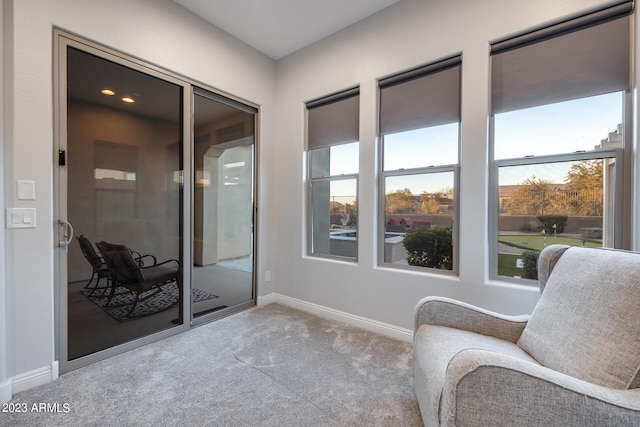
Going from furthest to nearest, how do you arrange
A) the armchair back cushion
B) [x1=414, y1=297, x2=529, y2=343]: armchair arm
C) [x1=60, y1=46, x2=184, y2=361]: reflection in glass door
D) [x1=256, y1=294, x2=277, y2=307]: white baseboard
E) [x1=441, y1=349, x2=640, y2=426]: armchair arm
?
[x1=256, y1=294, x2=277, y2=307]: white baseboard < [x1=60, y1=46, x2=184, y2=361]: reflection in glass door < [x1=414, y1=297, x2=529, y2=343]: armchair arm < the armchair back cushion < [x1=441, y1=349, x2=640, y2=426]: armchair arm

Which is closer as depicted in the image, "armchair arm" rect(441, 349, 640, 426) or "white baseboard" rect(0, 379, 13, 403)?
"armchair arm" rect(441, 349, 640, 426)

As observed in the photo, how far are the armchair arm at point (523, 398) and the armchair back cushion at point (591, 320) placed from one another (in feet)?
0.29

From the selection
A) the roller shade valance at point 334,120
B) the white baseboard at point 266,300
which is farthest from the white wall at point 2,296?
the roller shade valance at point 334,120

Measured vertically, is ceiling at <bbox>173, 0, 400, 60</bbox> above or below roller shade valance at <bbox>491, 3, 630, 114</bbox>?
above

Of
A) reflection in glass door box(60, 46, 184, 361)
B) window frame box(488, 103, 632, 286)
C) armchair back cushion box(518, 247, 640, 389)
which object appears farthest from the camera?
reflection in glass door box(60, 46, 184, 361)

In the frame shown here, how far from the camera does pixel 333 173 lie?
10.1 ft

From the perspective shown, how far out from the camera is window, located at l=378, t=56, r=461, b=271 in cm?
233

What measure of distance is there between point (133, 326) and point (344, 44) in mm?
3342

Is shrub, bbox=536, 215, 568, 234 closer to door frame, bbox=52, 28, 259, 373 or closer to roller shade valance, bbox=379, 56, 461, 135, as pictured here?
roller shade valance, bbox=379, 56, 461, 135

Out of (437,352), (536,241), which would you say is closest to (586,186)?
(536,241)

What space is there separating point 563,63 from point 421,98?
960 mm

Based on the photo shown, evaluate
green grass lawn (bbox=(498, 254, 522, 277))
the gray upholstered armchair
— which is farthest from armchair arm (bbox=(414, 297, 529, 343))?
green grass lawn (bbox=(498, 254, 522, 277))

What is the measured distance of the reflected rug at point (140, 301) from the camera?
213 centimetres

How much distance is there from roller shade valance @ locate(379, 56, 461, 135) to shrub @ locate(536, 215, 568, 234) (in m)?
1.00
